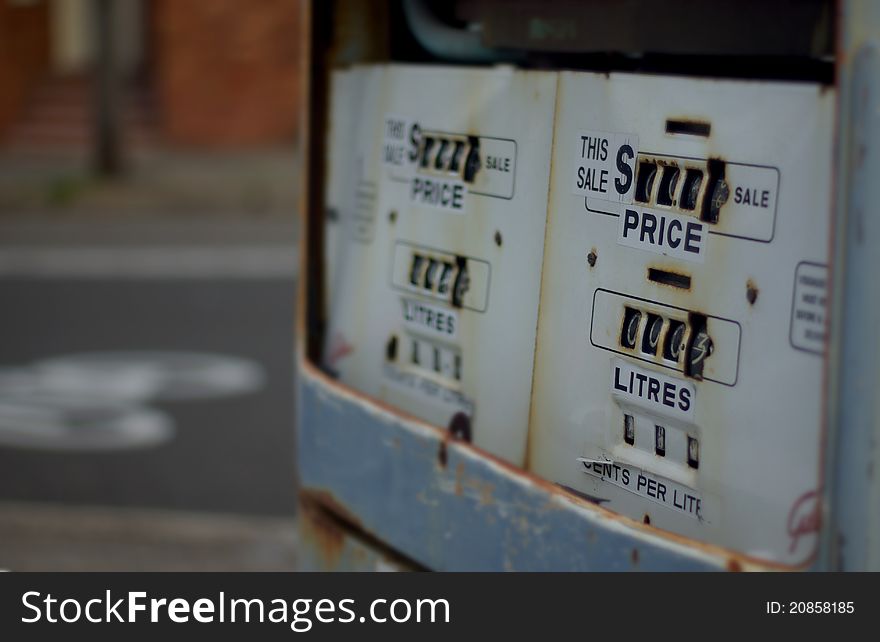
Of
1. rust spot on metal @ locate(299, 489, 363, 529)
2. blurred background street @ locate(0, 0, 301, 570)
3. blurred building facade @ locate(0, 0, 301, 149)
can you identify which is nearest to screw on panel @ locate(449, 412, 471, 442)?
rust spot on metal @ locate(299, 489, 363, 529)

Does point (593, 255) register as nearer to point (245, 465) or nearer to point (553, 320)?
point (553, 320)

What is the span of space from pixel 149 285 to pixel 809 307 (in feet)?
25.4

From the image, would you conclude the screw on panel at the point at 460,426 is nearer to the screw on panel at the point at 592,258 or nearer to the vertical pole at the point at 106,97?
the screw on panel at the point at 592,258

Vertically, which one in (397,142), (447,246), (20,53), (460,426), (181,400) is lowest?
(181,400)

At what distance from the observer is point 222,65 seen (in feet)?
48.5

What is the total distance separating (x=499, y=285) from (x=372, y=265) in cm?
39

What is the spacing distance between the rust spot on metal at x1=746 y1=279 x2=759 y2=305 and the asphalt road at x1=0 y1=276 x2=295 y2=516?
147 inches

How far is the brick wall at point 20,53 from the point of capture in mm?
14961

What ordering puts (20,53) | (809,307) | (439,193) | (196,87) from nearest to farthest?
1. (809,307)
2. (439,193)
3. (196,87)
4. (20,53)

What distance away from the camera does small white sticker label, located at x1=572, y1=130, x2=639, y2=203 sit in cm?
179

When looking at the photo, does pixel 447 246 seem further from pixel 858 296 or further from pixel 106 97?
pixel 106 97

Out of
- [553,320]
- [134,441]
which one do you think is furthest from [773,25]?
[134,441]

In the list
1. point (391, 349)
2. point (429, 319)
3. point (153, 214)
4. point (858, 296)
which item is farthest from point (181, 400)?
point (153, 214)
